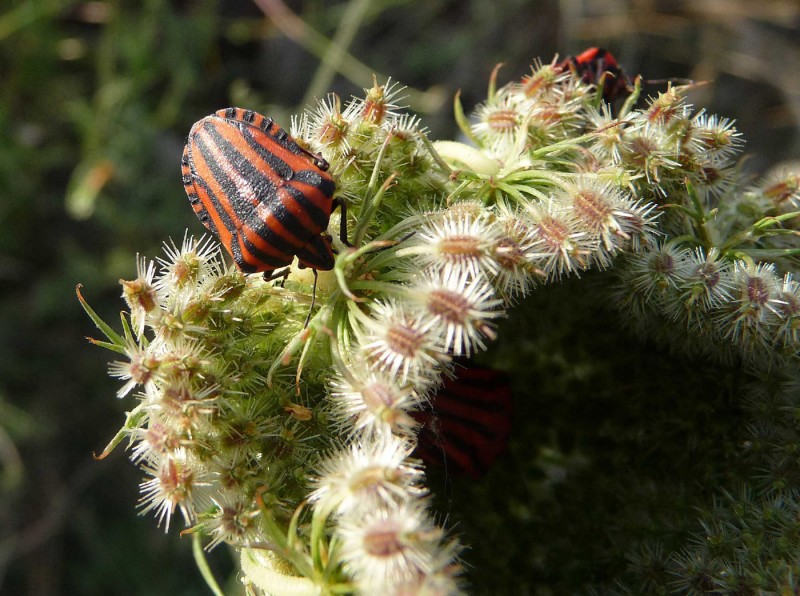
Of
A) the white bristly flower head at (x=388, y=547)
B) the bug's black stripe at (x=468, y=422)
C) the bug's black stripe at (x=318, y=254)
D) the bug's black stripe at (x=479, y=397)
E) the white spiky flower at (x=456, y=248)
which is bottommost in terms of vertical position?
the white bristly flower head at (x=388, y=547)

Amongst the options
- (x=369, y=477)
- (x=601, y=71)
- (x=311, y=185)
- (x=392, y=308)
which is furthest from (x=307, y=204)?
(x=601, y=71)

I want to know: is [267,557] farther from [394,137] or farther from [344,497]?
[394,137]

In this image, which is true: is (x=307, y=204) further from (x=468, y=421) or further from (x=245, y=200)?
(x=468, y=421)

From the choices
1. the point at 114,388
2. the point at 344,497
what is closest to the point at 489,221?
the point at 344,497

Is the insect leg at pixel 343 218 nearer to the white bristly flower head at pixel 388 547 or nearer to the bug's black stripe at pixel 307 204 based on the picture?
the bug's black stripe at pixel 307 204

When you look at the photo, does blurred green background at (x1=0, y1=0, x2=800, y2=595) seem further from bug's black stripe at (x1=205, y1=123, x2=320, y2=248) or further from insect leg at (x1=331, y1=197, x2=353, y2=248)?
insect leg at (x1=331, y1=197, x2=353, y2=248)

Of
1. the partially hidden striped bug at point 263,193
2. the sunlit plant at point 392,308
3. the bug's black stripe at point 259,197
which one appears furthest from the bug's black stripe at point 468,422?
the bug's black stripe at point 259,197
